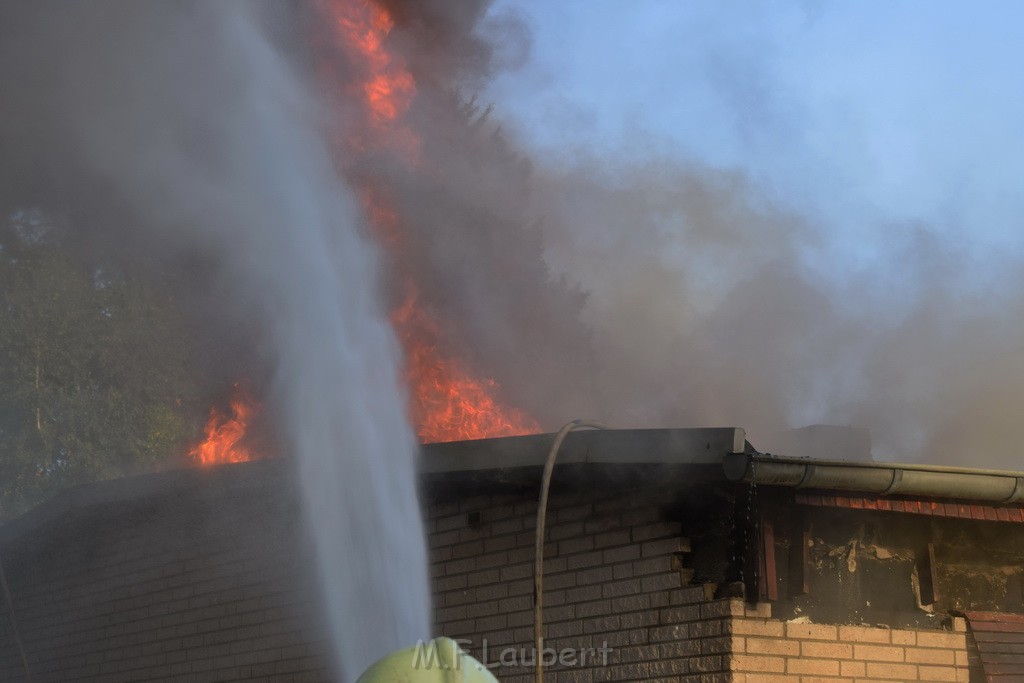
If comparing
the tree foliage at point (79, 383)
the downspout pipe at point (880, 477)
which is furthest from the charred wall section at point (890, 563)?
the tree foliage at point (79, 383)

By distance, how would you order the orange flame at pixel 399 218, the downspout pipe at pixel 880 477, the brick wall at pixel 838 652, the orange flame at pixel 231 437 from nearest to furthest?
the downspout pipe at pixel 880 477 < the brick wall at pixel 838 652 < the orange flame at pixel 399 218 < the orange flame at pixel 231 437

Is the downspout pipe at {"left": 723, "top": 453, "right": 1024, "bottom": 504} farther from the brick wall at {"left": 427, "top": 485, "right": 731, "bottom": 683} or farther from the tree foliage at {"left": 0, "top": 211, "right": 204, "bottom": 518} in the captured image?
the tree foliage at {"left": 0, "top": 211, "right": 204, "bottom": 518}

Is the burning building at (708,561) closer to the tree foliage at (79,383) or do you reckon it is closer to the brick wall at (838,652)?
the brick wall at (838,652)

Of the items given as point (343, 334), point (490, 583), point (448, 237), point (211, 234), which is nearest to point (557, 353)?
point (448, 237)

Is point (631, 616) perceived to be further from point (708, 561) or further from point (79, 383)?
point (79, 383)

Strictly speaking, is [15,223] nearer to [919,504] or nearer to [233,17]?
[233,17]

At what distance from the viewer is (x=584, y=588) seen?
320 inches

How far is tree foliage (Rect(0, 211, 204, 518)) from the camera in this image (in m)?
26.3

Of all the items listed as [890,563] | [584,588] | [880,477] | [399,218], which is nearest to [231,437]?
[399,218]

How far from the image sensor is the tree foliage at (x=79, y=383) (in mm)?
26344

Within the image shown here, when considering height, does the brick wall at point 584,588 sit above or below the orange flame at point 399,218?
below

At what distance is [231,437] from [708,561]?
1083 centimetres

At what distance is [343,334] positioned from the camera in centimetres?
1047

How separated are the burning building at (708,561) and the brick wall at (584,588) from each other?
0.04 ft
